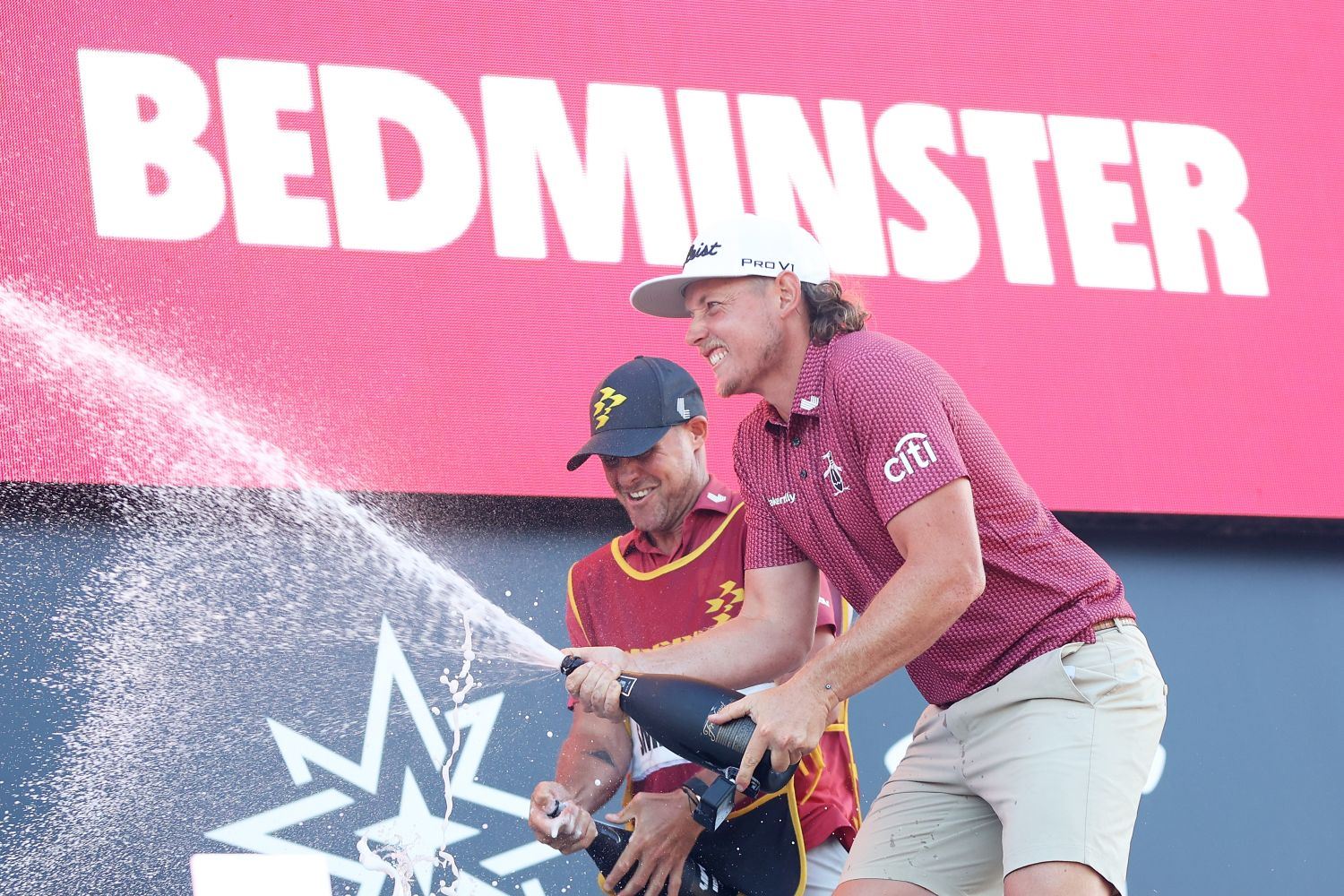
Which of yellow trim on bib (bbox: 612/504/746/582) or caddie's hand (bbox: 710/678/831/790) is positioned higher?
yellow trim on bib (bbox: 612/504/746/582)

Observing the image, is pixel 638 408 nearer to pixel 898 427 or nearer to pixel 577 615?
pixel 577 615

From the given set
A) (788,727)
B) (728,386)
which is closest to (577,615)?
(728,386)

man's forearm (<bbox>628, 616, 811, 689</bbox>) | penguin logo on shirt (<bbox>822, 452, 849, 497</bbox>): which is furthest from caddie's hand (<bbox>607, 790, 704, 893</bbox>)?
penguin logo on shirt (<bbox>822, 452, 849, 497</bbox>)

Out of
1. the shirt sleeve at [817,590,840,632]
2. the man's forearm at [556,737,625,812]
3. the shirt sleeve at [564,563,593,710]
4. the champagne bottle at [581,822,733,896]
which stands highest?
the shirt sleeve at [564,563,593,710]

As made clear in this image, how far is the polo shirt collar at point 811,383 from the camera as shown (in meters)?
2.38

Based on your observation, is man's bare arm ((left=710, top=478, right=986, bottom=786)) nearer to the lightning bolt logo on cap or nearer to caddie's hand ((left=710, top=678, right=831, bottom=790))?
caddie's hand ((left=710, top=678, right=831, bottom=790))

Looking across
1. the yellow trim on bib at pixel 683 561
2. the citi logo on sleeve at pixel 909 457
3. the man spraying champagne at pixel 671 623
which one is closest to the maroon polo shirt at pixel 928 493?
the citi logo on sleeve at pixel 909 457

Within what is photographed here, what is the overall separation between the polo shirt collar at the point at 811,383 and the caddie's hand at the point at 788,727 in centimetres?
47

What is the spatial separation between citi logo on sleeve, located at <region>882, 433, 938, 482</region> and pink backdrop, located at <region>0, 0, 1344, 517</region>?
5.05 feet

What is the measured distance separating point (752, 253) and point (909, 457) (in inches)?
21.1

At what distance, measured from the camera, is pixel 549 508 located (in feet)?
12.1

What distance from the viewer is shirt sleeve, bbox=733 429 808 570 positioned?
2555 mm

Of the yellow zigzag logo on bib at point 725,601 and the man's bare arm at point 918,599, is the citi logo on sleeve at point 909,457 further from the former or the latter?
the yellow zigzag logo on bib at point 725,601

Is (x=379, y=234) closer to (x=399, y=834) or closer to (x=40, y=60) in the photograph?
(x=40, y=60)
